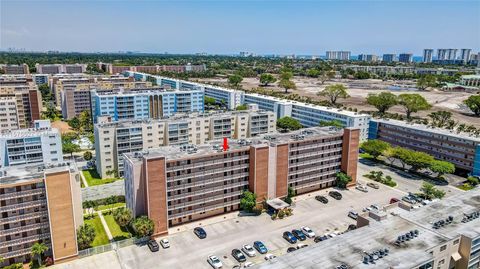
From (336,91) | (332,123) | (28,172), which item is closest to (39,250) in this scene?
(28,172)

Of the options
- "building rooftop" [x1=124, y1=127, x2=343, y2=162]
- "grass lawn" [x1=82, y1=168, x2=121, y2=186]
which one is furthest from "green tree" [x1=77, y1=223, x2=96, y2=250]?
"grass lawn" [x1=82, y1=168, x2=121, y2=186]

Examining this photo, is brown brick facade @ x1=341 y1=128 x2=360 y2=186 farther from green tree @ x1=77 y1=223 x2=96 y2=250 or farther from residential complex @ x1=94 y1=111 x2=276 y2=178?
green tree @ x1=77 y1=223 x2=96 y2=250

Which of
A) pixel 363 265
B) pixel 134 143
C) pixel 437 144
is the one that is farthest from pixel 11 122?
pixel 437 144

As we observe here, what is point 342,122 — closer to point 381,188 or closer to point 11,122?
point 381,188

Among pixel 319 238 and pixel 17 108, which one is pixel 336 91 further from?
pixel 17 108

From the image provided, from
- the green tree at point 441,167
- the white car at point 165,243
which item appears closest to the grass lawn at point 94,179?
the white car at point 165,243
